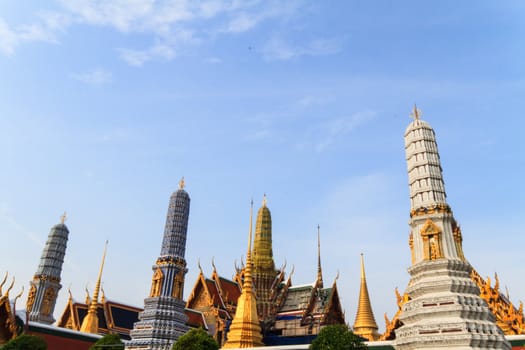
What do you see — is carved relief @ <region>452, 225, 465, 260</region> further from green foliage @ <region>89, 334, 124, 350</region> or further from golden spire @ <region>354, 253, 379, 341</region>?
green foliage @ <region>89, 334, 124, 350</region>

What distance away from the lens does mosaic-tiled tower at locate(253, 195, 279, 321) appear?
3878cm

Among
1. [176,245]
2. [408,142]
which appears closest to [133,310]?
[176,245]

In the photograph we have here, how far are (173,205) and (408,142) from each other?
1608 centimetres

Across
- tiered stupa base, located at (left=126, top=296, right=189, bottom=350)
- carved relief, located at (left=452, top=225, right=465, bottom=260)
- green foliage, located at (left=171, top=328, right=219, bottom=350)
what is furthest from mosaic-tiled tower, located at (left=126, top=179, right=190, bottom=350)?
carved relief, located at (left=452, top=225, right=465, bottom=260)

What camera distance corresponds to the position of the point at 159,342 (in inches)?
997

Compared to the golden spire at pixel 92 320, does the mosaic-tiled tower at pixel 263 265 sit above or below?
above

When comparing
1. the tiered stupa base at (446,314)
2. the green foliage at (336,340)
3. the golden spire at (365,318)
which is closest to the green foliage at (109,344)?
the green foliage at (336,340)

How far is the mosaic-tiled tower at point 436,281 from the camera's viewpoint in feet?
55.1

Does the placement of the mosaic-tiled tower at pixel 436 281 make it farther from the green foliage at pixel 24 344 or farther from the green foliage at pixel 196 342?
the green foliage at pixel 24 344

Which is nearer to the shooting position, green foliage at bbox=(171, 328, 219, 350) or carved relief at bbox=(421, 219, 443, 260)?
green foliage at bbox=(171, 328, 219, 350)

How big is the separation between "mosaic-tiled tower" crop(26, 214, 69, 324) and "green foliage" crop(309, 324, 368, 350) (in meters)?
23.5

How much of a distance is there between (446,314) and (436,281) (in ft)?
4.66

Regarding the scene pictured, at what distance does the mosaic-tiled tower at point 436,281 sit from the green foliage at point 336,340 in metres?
2.43

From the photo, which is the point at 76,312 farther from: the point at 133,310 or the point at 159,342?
the point at 159,342
